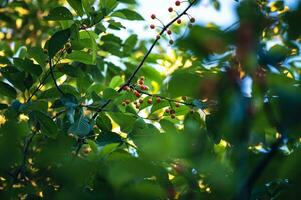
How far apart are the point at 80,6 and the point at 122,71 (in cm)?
85

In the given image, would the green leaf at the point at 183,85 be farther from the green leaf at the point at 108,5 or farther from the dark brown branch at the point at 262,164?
the green leaf at the point at 108,5

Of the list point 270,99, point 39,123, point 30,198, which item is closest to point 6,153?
point 30,198

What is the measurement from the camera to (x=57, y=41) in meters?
1.71

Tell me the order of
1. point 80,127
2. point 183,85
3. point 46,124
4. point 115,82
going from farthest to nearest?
point 115,82 → point 46,124 → point 80,127 → point 183,85

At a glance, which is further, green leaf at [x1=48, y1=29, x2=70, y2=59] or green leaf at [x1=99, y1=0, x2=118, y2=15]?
green leaf at [x1=99, y1=0, x2=118, y2=15]

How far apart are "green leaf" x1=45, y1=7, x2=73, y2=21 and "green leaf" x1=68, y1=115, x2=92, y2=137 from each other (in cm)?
46

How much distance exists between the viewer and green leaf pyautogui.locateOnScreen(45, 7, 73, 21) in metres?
1.87

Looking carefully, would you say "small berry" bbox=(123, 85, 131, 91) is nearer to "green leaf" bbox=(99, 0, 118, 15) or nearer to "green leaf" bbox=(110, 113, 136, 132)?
"green leaf" bbox=(110, 113, 136, 132)

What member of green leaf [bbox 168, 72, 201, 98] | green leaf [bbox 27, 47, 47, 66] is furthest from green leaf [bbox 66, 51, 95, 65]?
green leaf [bbox 168, 72, 201, 98]

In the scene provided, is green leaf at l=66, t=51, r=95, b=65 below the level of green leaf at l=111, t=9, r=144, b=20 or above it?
below

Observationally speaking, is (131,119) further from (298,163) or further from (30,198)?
(298,163)

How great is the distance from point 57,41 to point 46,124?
34 centimetres

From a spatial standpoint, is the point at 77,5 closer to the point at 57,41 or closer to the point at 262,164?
the point at 57,41

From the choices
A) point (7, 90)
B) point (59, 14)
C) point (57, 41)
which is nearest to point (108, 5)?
point (59, 14)
